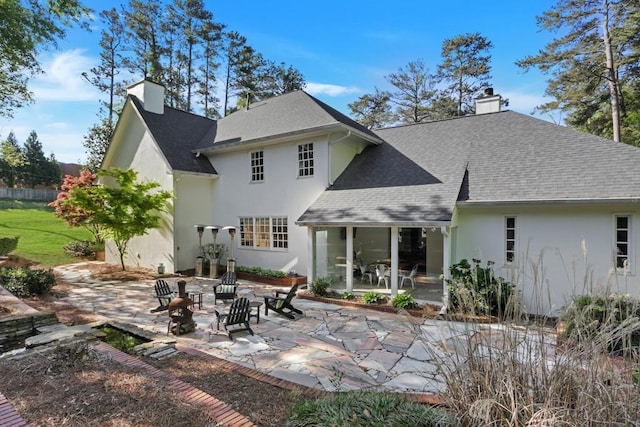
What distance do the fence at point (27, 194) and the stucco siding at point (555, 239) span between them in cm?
5218

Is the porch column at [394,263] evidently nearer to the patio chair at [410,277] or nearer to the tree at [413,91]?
the patio chair at [410,277]

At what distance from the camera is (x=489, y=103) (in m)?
14.4

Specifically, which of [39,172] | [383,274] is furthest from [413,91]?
[39,172]

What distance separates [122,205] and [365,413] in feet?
44.5

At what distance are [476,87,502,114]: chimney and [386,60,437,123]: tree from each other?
14.6 metres

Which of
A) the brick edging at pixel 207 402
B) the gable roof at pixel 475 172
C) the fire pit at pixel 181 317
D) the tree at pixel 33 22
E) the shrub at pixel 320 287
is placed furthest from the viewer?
the tree at pixel 33 22

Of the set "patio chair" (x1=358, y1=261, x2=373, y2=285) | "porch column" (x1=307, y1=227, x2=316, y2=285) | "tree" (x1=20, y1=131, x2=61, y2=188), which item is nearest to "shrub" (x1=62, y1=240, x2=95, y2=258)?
"porch column" (x1=307, y1=227, x2=316, y2=285)

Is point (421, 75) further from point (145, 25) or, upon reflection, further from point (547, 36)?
point (145, 25)

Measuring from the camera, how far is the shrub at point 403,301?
9133 millimetres

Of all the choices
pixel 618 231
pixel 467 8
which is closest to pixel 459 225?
pixel 618 231

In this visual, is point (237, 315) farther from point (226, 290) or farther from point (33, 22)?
point (33, 22)

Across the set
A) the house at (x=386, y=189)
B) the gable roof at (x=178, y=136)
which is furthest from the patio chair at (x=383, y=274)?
the gable roof at (x=178, y=136)

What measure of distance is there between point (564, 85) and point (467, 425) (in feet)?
75.3

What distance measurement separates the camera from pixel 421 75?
2897 cm
